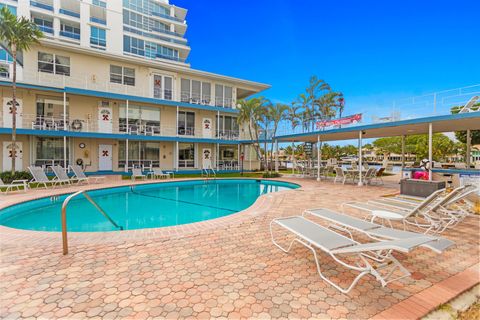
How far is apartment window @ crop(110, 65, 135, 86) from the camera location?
17.7 meters

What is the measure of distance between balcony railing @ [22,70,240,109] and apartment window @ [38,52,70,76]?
0.38 m

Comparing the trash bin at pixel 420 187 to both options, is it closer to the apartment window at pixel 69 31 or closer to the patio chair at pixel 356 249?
the patio chair at pixel 356 249

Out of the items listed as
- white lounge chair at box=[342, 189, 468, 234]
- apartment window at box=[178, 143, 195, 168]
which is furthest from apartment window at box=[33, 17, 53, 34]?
white lounge chair at box=[342, 189, 468, 234]

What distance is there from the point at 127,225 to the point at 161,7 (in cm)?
3281

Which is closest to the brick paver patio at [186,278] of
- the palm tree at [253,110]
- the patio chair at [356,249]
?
the patio chair at [356,249]

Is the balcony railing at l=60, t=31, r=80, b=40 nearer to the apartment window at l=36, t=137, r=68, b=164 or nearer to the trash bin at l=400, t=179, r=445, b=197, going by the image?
the apartment window at l=36, t=137, r=68, b=164

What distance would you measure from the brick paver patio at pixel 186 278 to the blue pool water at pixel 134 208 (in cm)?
219

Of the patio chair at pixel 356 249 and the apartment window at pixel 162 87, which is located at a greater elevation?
the apartment window at pixel 162 87

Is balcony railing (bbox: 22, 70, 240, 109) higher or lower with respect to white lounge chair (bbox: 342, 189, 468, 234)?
higher

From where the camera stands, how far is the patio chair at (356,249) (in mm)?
2365

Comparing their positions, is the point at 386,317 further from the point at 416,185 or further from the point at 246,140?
the point at 246,140

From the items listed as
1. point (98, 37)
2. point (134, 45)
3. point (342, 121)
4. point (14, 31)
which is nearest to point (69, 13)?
point (98, 37)

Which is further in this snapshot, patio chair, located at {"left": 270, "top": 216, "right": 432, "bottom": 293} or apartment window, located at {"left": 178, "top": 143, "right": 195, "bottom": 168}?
apartment window, located at {"left": 178, "top": 143, "right": 195, "bottom": 168}

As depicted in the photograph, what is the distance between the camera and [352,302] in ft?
8.21
